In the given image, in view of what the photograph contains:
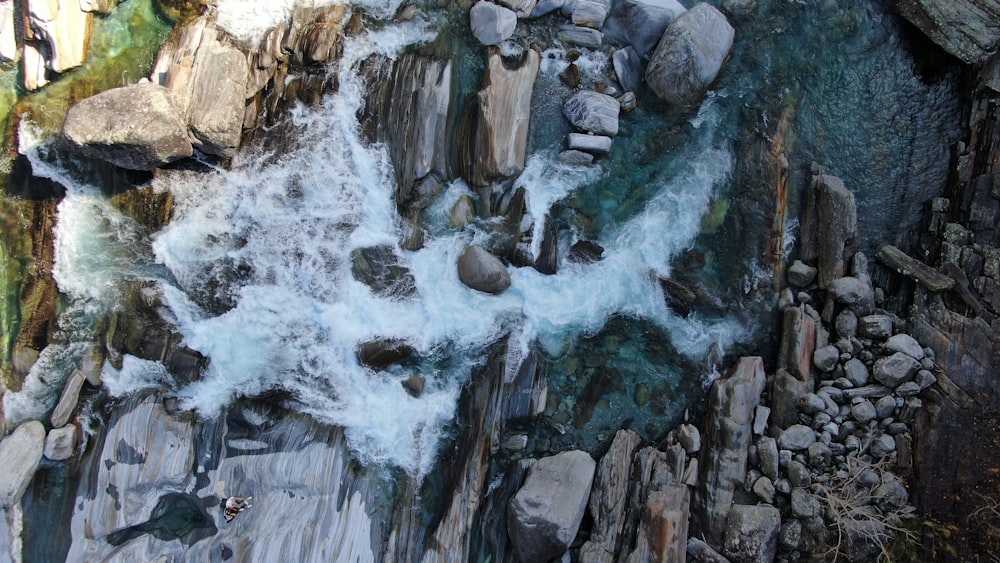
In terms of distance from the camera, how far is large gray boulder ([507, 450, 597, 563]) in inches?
336

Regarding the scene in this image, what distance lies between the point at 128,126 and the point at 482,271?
5568 mm

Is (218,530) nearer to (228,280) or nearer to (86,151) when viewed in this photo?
(228,280)

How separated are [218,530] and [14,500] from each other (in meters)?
2.86

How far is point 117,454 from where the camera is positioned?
28.6ft

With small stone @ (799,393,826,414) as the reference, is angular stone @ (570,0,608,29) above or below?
above

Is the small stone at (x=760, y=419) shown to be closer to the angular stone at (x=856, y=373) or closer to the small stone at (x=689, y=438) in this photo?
→ the small stone at (x=689, y=438)

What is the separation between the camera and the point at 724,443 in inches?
354

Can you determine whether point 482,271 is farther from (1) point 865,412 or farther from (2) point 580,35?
(1) point 865,412

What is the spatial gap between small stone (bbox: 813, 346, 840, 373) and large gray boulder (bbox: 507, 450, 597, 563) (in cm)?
386

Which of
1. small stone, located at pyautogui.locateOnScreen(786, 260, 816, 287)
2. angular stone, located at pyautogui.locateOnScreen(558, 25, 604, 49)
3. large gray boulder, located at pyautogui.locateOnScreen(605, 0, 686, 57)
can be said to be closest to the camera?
small stone, located at pyautogui.locateOnScreen(786, 260, 816, 287)

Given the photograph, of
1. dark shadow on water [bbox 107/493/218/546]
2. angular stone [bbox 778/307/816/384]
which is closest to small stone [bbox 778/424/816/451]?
angular stone [bbox 778/307/816/384]

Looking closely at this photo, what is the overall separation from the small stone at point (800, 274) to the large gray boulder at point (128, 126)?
9613 mm

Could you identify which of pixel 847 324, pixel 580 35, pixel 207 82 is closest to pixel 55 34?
pixel 207 82

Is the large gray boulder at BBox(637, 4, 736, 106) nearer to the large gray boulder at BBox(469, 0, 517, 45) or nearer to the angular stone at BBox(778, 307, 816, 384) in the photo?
the large gray boulder at BBox(469, 0, 517, 45)
